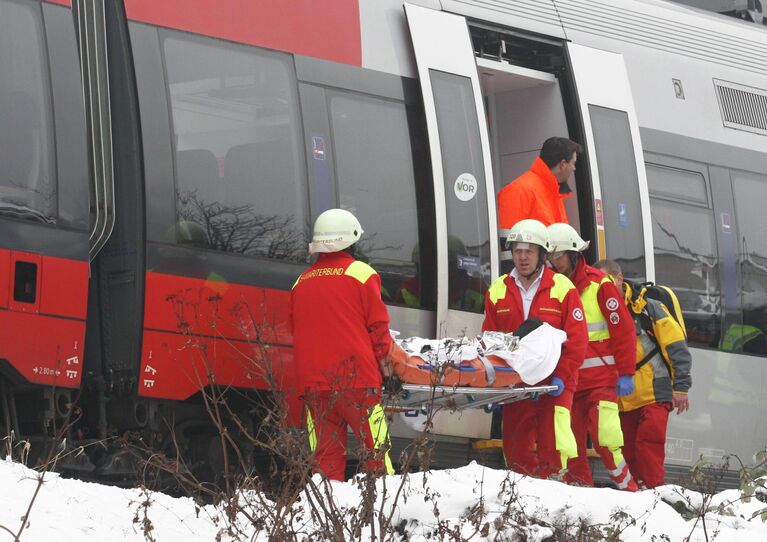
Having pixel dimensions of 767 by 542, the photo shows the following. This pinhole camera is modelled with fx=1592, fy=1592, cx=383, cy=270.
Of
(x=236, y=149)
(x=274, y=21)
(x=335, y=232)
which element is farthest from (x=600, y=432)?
(x=274, y=21)

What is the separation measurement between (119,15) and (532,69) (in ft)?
11.4

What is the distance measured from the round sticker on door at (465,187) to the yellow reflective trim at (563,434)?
55.8 inches

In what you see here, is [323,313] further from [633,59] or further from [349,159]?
[633,59]

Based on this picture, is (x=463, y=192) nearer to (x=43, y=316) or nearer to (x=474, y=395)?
(x=474, y=395)

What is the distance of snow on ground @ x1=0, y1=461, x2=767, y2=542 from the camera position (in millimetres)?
5445

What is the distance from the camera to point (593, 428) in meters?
9.16

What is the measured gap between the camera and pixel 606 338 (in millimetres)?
9266

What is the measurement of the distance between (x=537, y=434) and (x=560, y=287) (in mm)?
828

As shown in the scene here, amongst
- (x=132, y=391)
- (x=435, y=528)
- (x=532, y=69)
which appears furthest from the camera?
(x=532, y=69)

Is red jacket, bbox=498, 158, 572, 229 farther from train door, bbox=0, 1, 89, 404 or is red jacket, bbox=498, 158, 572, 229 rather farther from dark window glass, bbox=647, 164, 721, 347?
train door, bbox=0, 1, 89, 404

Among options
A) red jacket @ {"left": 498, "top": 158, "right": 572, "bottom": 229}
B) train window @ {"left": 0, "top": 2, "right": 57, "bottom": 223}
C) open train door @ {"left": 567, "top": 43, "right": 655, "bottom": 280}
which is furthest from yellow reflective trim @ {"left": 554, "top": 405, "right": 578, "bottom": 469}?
train window @ {"left": 0, "top": 2, "right": 57, "bottom": 223}

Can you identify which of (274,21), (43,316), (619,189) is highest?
(274,21)

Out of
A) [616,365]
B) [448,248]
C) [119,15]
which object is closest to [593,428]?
[616,365]

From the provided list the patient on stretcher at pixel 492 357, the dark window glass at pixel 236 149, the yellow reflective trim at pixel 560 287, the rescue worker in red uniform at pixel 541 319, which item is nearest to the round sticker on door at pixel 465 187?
the rescue worker in red uniform at pixel 541 319
